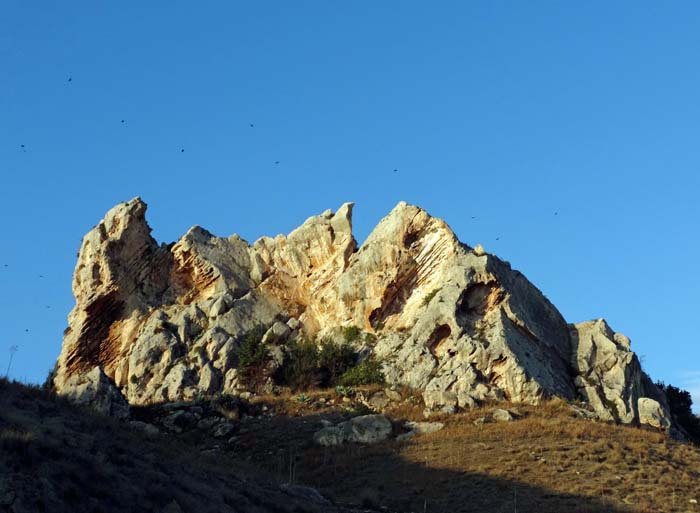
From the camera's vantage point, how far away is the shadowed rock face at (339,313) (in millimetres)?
46562

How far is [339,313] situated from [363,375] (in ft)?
18.5

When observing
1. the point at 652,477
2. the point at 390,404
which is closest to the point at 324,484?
the point at 390,404

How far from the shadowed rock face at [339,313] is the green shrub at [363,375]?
0.65 metres

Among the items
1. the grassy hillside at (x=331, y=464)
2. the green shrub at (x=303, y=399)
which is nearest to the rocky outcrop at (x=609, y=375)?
the grassy hillside at (x=331, y=464)

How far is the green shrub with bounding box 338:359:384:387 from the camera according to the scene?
47.2m

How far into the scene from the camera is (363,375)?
156 ft

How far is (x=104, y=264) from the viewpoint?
2034 inches

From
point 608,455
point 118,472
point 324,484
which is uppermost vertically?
point 608,455

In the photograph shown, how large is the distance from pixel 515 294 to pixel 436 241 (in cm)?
523

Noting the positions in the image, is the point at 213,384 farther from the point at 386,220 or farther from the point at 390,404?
the point at 386,220

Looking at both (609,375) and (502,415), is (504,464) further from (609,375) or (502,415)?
(609,375)

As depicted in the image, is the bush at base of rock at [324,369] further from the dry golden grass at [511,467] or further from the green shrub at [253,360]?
the dry golden grass at [511,467]

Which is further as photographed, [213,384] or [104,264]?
[104,264]

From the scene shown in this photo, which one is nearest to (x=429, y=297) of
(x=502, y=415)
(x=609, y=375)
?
(x=502, y=415)
